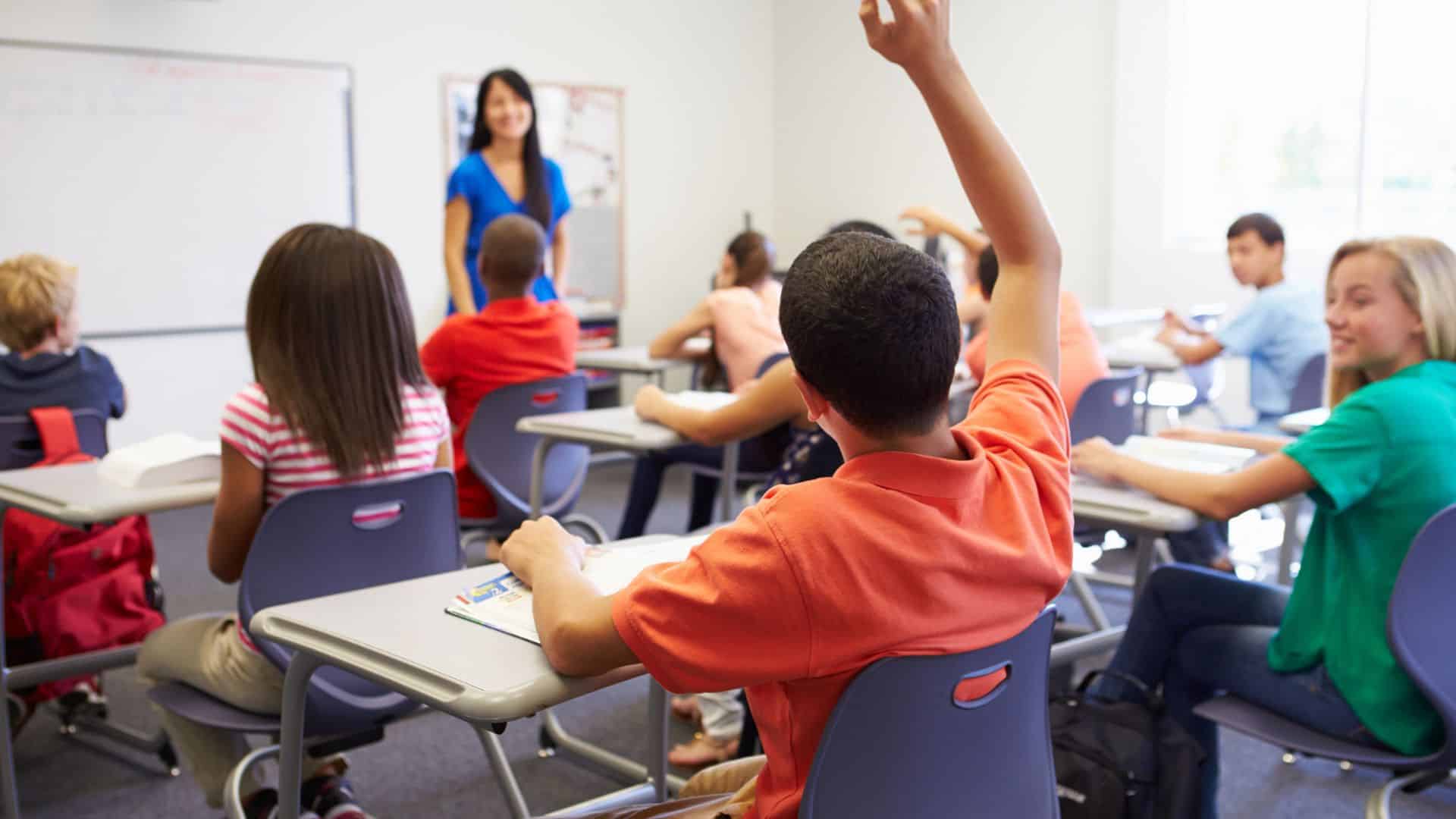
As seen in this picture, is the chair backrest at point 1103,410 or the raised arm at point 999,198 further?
the chair backrest at point 1103,410

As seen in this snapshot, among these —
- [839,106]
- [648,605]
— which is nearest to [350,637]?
[648,605]

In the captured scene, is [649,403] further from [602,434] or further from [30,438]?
[30,438]

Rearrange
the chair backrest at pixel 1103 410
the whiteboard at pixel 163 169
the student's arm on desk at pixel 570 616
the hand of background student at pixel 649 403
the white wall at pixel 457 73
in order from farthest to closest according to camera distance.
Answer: the white wall at pixel 457 73
the whiteboard at pixel 163 169
the chair backrest at pixel 1103 410
the hand of background student at pixel 649 403
the student's arm on desk at pixel 570 616

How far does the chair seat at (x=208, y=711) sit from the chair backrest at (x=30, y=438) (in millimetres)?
1101

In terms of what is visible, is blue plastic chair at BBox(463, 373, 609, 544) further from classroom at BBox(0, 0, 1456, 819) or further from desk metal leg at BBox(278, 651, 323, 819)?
desk metal leg at BBox(278, 651, 323, 819)

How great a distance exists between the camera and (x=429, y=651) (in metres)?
1.25

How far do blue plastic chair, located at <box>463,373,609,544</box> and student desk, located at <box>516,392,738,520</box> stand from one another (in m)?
0.04

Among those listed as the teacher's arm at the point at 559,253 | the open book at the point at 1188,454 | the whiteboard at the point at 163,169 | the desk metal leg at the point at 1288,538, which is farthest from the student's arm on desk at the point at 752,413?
the whiteboard at the point at 163,169

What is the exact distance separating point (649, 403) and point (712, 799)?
1.62 meters

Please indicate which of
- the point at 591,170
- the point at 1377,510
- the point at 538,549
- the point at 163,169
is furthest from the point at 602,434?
the point at 591,170

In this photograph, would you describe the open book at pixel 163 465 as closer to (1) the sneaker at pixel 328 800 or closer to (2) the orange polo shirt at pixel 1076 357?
(1) the sneaker at pixel 328 800

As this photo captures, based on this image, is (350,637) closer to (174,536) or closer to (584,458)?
(584,458)

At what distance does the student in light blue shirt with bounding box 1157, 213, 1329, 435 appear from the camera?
4172 mm

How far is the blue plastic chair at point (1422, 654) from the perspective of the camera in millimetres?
1704
